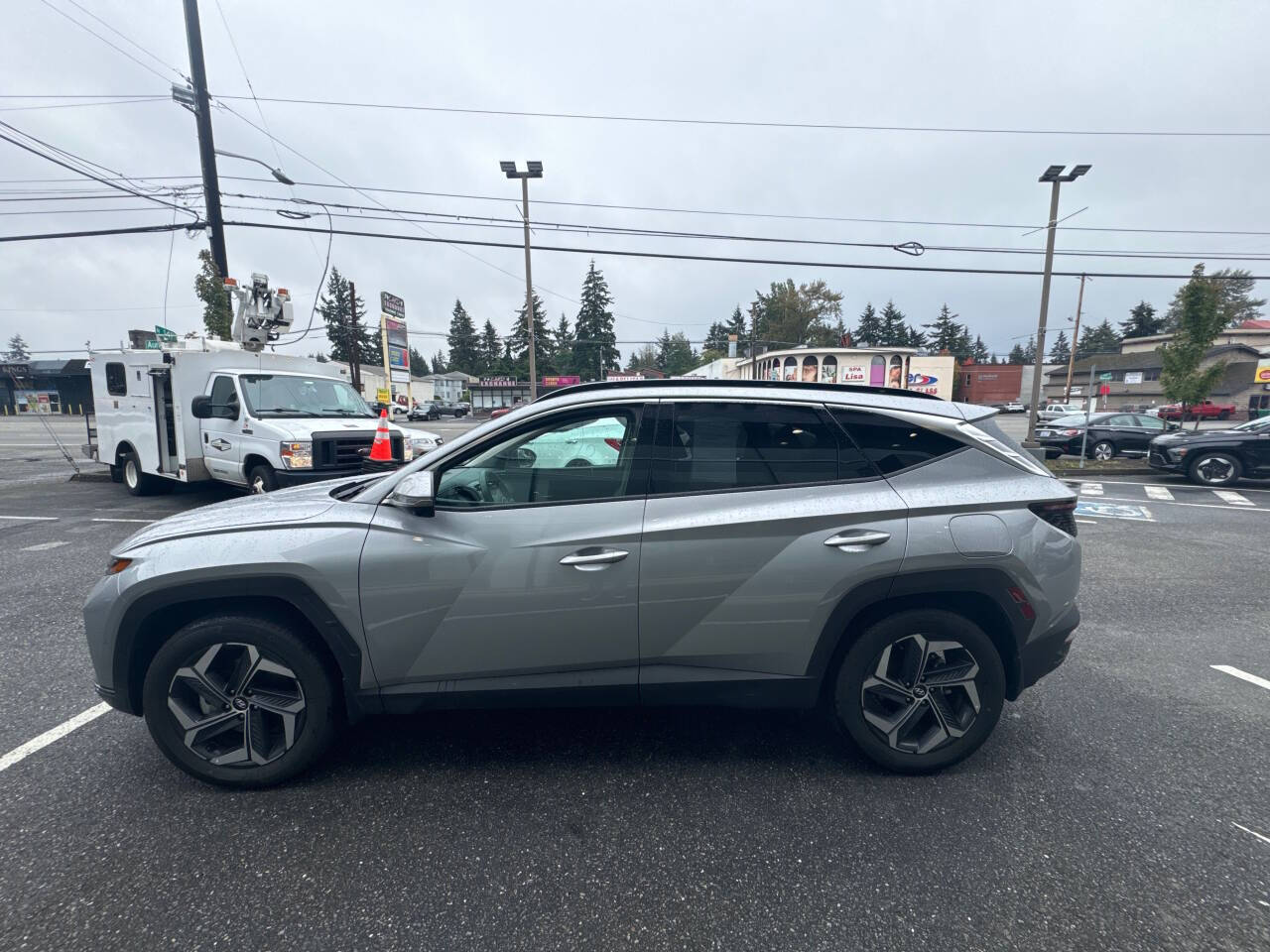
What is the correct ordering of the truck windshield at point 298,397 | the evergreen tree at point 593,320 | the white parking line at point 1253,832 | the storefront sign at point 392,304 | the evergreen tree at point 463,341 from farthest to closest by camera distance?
the evergreen tree at point 463,341 < the evergreen tree at point 593,320 < the storefront sign at point 392,304 < the truck windshield at point 298,397 < the white parking line at point 1253,832

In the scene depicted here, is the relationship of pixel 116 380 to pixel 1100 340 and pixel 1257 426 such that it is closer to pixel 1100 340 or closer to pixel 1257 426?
pixel 1257 426

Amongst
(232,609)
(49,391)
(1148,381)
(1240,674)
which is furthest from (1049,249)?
(49,391)

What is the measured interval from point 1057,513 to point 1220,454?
14.1 m

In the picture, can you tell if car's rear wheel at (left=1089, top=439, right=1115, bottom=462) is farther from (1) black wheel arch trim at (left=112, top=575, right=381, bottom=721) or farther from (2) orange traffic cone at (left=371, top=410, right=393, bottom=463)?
(1) black wheel arch trim at (left=112, top=575, right=381, bottom=721)

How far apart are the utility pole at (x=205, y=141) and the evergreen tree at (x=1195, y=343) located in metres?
23.7

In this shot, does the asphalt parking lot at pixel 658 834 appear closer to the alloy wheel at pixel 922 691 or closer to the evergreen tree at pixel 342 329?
the alloy wheel at pixel 922 691

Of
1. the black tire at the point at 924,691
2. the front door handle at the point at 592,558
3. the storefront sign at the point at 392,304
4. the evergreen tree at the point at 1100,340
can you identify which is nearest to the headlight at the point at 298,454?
the front door handle at the point at 592,558

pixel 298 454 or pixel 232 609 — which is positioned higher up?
pixel 298 454

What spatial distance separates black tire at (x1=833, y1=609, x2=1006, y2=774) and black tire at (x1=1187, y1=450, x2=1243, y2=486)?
14.2 m

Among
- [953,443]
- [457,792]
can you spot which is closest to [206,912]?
[457,792]

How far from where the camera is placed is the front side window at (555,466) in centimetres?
261

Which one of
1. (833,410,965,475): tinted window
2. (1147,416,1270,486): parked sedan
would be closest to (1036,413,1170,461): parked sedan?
(1147,416,1270,486): parked sedan

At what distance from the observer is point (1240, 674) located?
3.70 meters

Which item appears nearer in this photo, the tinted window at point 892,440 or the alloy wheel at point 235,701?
the alloy wheel at point 235,701
